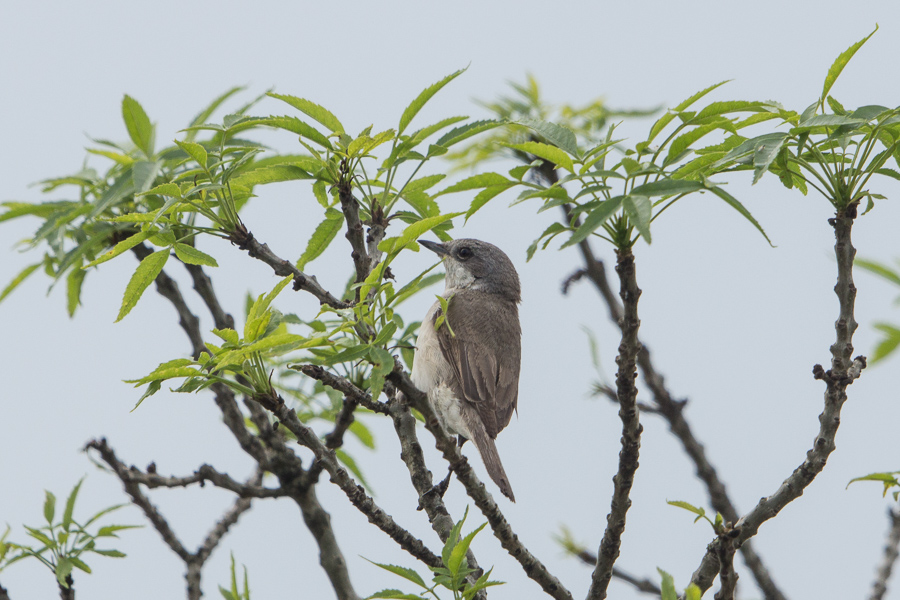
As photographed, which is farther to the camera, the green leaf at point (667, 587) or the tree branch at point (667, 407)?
the tree branch at point (667, 407)

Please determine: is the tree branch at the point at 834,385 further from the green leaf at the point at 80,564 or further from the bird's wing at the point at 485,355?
the green leaf at the point at 80,564

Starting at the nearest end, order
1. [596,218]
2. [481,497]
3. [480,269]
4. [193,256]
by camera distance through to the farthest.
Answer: [596,218] < [193,256] < [481,497] < [480,269]

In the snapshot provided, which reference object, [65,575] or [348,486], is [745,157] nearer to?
[348,486]

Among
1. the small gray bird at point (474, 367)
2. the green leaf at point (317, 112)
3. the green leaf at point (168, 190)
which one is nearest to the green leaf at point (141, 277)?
the green leaf at point (168, 190)

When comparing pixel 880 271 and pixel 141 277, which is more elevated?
pixel 880 271

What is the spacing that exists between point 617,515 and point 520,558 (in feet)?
1.64

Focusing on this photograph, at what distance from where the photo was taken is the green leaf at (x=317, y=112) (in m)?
3.54

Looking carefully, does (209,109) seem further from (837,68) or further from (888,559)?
(888,559)

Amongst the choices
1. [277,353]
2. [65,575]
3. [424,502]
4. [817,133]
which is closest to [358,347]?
[277,353]

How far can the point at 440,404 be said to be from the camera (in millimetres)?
6016

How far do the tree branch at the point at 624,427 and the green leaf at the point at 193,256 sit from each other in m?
1.71

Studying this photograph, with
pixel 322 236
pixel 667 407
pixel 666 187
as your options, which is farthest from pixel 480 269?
pixel 666 187

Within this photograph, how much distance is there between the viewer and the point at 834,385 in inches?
132

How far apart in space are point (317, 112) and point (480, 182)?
852 millimetres
